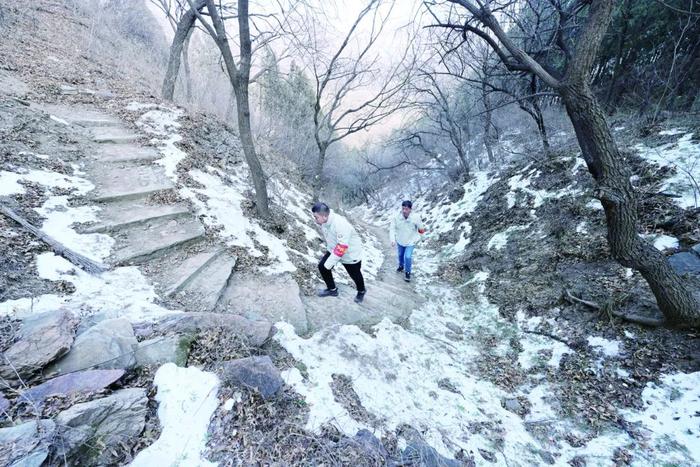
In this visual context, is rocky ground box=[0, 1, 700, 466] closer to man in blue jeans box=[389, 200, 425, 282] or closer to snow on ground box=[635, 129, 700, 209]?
snow on ground box=[635, 129, 700, 209]

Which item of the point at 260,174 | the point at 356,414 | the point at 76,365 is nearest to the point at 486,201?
the point at 260,174

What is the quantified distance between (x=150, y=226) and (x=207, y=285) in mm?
1532

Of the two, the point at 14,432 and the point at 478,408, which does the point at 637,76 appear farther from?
the point at 14,432

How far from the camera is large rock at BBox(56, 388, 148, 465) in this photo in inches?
66.7

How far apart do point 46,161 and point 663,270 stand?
28.9 ft

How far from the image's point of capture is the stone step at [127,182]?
15.7 feet

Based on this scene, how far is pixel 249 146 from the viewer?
575cm

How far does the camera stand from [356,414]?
2.66m

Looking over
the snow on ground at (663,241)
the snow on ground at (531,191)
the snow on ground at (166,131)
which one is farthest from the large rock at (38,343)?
the snow on ground at (531,191)

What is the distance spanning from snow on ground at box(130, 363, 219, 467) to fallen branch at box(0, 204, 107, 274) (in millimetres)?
1983

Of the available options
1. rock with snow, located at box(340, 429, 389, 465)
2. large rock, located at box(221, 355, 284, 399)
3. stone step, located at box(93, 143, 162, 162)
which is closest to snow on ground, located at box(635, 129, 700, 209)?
rock with snow, located at box(340, 429, 389, 465)

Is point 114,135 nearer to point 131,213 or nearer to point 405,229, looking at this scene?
point 131,213

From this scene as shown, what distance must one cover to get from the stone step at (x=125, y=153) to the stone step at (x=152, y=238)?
203 centimetres

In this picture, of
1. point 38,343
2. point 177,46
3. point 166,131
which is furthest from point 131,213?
point 177,46
